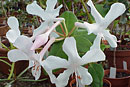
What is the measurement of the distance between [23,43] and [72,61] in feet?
0.48

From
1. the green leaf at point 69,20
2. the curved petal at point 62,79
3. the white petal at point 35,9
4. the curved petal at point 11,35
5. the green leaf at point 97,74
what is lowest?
the green leaf at point 97,74

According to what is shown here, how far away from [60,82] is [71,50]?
11 cm

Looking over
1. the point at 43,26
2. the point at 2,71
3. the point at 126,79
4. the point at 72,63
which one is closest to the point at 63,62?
the point at 72,63

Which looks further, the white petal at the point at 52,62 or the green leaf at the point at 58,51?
the green leaf at the point at 58,51

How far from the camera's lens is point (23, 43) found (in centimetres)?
50

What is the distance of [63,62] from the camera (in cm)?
57

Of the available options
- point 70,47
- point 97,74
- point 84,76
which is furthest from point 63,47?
point 97,74

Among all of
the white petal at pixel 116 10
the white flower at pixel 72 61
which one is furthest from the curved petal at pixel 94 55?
the white petal at pixel 116 10

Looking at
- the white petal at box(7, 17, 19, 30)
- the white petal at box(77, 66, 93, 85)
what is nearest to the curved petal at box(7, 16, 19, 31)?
the white petal at box(7, 17, 19, 30)

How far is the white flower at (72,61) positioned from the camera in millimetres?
521

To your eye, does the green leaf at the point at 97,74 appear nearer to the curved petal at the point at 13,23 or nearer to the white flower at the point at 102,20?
the white flower at the point at 102,20

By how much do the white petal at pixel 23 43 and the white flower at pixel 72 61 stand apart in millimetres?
56

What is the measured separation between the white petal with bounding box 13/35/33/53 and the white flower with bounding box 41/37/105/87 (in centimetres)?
6

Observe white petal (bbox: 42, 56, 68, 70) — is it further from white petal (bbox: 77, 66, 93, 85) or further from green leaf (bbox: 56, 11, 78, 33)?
green leaf (bbox: 56, 11, 78, 33)
